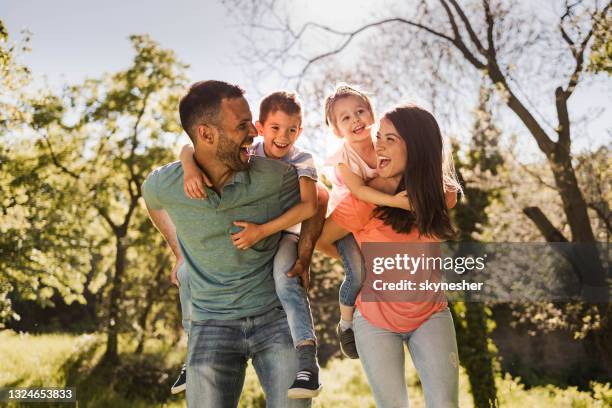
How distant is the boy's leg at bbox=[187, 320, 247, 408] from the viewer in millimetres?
2689

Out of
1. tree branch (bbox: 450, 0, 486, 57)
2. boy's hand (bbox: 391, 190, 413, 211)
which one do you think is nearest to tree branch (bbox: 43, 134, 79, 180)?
tree branch (bbox: 450, 0, 486, 57)

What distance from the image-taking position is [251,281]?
9.09 feet

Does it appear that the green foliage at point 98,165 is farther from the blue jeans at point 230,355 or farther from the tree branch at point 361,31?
the blue jeans at point 230,355

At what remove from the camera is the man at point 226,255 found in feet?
8.84

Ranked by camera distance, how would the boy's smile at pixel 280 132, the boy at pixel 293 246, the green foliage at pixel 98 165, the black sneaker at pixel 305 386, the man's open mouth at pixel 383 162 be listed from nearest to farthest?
the black sneaker at pixel 305 386 < the boy at pixel 293 246 < the man's open mouth at pixel 383 162 < the boy's smile at pixel 280 132 < the green foliage at pixel 98 165

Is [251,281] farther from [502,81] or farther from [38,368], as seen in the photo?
[38,368]

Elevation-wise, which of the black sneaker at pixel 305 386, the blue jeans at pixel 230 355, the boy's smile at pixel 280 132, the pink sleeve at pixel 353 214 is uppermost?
the boy's smile at pixel 280 132

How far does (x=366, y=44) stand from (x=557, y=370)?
1442 centimetres

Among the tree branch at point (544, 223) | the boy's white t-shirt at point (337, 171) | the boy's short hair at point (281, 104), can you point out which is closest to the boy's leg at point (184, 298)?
the boy's white t-shirt at point (337, 171)

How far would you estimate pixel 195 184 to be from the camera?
2.68 meters

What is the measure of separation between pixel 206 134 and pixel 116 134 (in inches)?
544

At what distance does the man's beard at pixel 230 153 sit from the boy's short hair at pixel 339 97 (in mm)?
952

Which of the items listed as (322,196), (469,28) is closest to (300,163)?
(322,196)

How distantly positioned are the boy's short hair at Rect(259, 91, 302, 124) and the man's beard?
2.57ft
